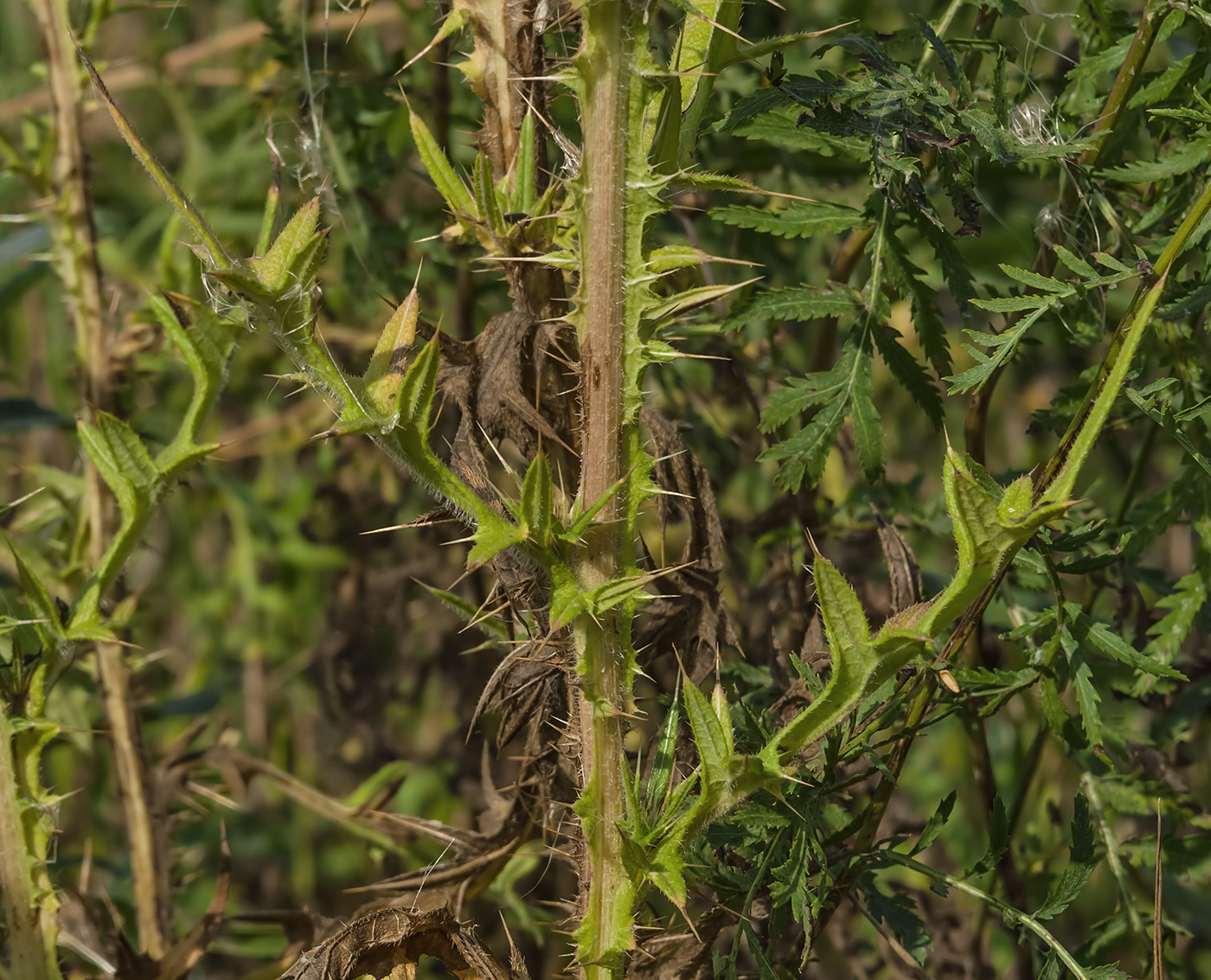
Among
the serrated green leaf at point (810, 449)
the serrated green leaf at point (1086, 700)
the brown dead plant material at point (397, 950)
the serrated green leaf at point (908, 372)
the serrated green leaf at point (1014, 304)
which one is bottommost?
the brown dead plant material at point (397, 950)

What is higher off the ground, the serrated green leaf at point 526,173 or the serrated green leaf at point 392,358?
the serrated green leaf at point 526,173

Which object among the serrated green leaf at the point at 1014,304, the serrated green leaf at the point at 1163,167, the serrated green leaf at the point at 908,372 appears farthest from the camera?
the serrated green leaf at the point at 908,372

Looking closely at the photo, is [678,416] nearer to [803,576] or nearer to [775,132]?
[803,576]

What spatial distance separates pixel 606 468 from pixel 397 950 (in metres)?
0.48

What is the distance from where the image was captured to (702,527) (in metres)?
1.19

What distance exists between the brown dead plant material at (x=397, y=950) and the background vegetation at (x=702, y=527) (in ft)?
0.30

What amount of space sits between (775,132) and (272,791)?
175cm

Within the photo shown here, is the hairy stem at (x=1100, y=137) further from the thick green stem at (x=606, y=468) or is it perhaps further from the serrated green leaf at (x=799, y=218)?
the thick green stem at (x=606, y=468)

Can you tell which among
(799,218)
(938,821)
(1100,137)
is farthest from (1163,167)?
(938,821)

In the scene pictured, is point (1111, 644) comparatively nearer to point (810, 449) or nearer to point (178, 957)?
point (810, 449)

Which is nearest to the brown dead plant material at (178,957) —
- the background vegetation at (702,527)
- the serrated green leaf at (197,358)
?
the background vegetation at (702,527)

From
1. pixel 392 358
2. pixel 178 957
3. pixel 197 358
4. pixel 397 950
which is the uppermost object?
pixel 392 358

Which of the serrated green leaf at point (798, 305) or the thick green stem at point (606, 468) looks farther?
the serrated green leaf at point (798, 305)

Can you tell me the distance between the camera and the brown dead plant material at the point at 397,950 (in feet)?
3.13
